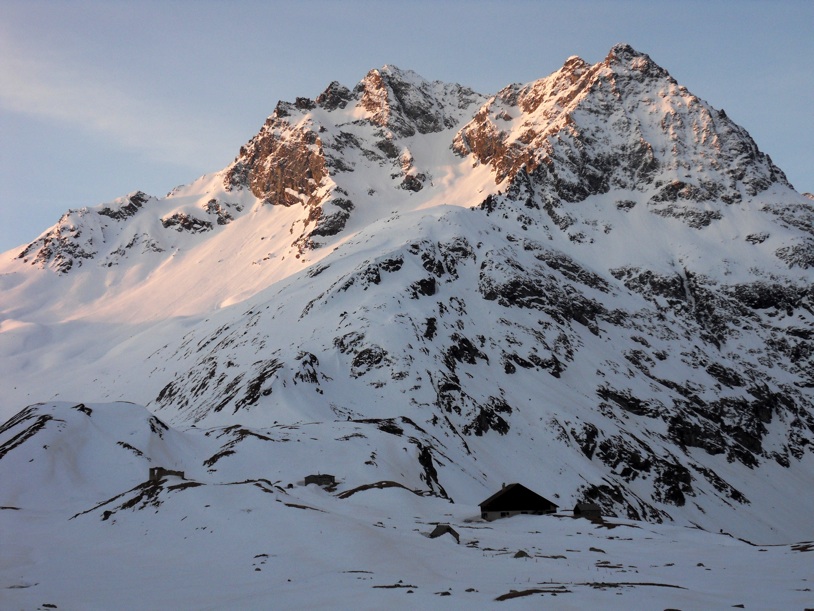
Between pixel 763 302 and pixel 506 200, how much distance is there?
7347 cm

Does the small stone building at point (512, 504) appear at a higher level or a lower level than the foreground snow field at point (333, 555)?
lower

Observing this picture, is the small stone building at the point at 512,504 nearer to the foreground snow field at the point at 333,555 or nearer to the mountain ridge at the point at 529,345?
the foreground snow field at the point at 333,555

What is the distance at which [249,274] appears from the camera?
634 feet

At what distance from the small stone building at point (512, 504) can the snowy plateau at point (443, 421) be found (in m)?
2.08

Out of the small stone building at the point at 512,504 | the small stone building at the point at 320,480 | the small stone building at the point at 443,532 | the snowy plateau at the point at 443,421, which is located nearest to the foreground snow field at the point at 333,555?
the snowy plateau at the point at 443,421

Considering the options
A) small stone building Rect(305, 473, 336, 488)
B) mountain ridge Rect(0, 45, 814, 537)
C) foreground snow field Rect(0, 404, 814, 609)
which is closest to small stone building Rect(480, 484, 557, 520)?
foreground snow field Rect(0, 404, 814, 609)

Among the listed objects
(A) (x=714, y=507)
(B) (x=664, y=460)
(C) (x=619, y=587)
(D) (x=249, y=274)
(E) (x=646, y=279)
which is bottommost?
(A) (x=714, y=507)

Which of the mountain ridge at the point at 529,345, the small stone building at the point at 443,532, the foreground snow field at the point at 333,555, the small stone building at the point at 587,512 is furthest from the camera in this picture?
the mountain ridge at the point at 529,345

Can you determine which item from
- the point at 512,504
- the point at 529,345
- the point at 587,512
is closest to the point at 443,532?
the point at 512,504

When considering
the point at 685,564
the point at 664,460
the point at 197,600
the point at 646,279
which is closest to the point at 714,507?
the point at 664,460

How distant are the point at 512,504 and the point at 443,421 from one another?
140 feet

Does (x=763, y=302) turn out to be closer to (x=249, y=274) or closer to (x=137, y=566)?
(x=249, y=274)

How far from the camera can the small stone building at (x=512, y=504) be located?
157 ft

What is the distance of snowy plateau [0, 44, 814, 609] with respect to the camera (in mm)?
26077
